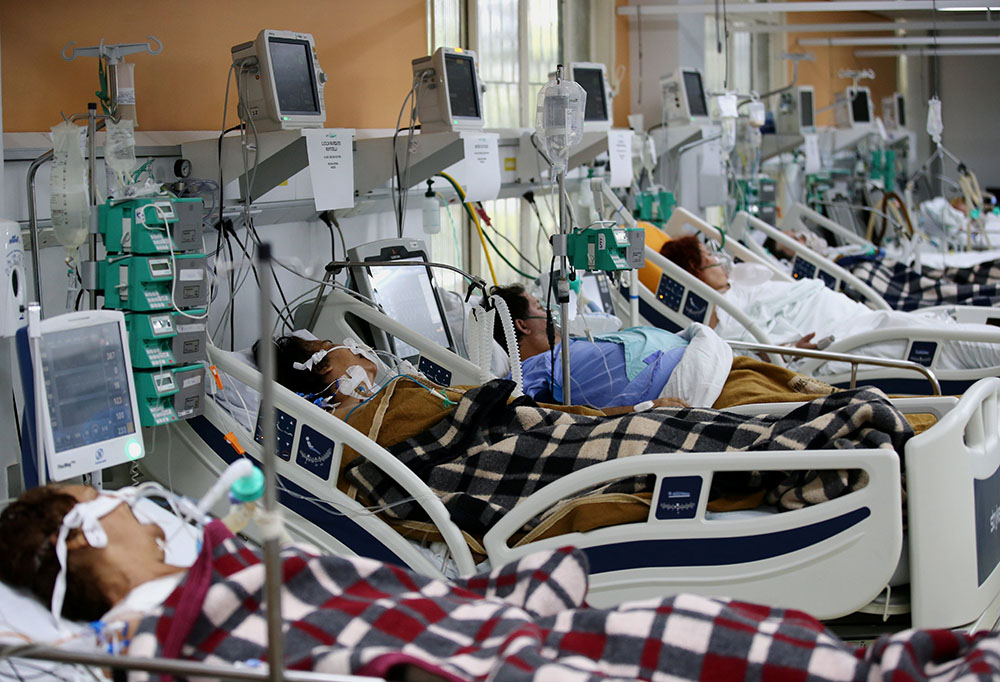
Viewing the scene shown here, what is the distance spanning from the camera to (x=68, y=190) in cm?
236

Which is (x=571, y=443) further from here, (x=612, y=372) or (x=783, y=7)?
(x=783, y=7)

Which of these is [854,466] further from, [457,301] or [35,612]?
[457,301]

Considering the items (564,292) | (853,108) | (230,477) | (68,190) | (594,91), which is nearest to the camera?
(230,477)

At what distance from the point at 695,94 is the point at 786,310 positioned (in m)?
1.86

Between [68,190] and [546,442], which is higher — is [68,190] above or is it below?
above

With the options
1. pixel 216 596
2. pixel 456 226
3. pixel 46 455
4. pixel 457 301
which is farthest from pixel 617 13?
pixel 216 596

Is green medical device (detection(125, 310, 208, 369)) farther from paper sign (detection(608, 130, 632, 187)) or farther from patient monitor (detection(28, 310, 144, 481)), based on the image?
paper sign (detection(608, 130, 632, 187))

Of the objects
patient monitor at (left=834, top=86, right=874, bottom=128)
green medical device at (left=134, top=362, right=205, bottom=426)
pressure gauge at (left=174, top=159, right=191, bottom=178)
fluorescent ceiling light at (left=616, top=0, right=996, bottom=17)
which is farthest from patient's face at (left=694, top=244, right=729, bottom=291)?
patient monitor at (left=834, top=86, right=874, bottom=128)

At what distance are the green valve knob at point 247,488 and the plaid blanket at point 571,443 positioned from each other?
1153 mm

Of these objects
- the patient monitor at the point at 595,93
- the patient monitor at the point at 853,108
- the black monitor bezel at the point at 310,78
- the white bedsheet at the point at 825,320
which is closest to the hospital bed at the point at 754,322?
the white bedsheet at the point at 825,320

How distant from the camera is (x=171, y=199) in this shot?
2.35 m

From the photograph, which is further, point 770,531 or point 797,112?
point 797,112

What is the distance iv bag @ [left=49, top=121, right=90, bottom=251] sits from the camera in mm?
→ 2354

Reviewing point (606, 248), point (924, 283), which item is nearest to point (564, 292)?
point (606, 248)
